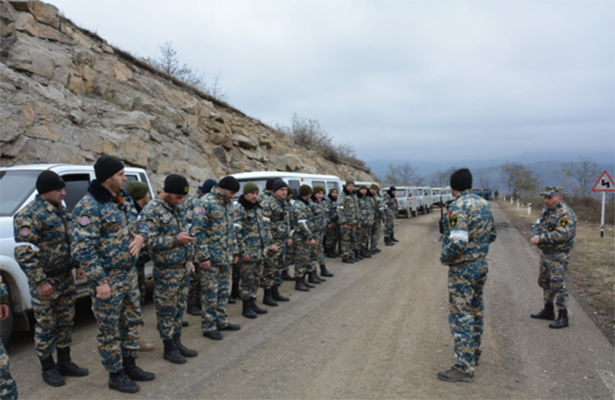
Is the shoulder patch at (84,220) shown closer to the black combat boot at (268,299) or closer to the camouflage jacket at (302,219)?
the black combat boot at (268,299)

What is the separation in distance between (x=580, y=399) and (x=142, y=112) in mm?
14165

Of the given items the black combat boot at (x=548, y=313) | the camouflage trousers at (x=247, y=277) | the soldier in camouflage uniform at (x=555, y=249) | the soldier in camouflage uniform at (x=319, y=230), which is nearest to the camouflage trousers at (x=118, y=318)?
the camouflage trousers at (x=247, y=277)

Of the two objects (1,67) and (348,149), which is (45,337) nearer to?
(1,67)

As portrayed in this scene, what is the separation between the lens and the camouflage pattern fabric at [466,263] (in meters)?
3.89

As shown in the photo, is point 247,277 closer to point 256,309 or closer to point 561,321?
point 256,309

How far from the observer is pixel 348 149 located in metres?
39.1

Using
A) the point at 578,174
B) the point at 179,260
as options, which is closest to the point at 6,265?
the point at 179,260

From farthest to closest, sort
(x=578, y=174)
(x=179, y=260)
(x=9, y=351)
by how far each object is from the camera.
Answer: (x=578, y=174), (x=9, y=351), (x=179, y=260)

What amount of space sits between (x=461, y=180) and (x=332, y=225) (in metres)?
7.04

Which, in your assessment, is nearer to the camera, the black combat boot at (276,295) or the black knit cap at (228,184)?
the black knit cap at (228,184)

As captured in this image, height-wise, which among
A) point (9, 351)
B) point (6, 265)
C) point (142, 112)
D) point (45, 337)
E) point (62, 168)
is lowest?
point (9, 351)

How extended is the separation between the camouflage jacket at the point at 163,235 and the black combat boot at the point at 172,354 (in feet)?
3.07

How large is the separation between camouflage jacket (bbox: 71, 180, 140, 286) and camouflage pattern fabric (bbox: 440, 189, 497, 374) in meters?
3.29

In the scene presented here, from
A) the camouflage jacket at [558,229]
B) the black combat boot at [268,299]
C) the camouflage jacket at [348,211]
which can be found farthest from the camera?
the camouflage jacket at [348,211]
